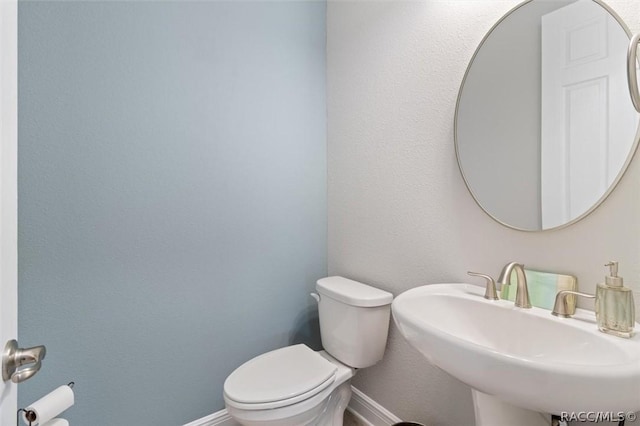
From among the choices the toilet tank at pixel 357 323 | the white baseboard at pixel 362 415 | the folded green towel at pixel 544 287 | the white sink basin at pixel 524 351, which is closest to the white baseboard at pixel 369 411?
the white baseboard at pixel 362 415

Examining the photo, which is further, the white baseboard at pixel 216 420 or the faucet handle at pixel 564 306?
the white baseboard at pixel 216 420

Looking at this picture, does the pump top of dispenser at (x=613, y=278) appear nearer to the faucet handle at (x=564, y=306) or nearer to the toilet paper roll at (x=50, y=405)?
the faucet handle at (x=564, y=306)

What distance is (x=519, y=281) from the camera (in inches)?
36.6

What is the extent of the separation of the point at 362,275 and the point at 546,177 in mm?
935

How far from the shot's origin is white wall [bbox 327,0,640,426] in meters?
0.88

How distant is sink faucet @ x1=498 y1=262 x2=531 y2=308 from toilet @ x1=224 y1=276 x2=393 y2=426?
552mm

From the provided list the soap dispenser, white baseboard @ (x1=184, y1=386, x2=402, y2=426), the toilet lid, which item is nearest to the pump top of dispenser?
the soap dispenser

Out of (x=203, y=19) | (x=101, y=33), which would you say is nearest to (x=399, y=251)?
(x=203, y=19)

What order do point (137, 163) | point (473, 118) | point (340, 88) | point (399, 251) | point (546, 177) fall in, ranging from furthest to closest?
1. point (340, 88)
2. point (399, 251)
3. point (137, 163)
4. point (473, 118)
5. point (546, 177)

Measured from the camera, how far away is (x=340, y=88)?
1735 millimetres

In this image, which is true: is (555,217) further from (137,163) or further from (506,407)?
(137,163)

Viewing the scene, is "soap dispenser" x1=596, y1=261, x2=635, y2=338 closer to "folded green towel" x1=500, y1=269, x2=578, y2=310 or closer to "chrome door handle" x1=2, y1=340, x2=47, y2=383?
"folded green towel" x1=500, y1=269, x2=578, y2=310

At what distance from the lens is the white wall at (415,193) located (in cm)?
88

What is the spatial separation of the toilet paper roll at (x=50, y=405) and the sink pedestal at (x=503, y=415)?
134cm
